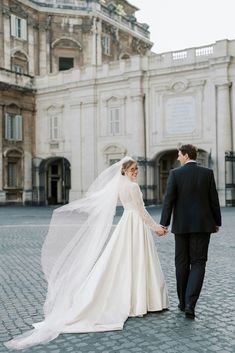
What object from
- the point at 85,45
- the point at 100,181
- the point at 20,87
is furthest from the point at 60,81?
the point at 100,181

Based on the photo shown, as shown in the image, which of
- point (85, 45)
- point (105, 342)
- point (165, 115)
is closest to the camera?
point (105, 342)

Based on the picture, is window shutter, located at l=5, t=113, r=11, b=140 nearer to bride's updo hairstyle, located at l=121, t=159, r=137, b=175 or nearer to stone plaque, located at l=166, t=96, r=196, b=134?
stone plaque, located at l=166, t=96, r=196, b=134

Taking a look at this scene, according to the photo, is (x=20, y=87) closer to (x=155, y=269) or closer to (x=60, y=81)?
(x=60, y=81)

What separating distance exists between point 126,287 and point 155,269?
43 centimetres

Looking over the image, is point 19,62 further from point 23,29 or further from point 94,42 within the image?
point 94,42

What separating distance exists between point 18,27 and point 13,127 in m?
8.47

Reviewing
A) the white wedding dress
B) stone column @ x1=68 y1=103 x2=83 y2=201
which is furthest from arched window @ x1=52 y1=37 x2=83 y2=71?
the white wedding dress

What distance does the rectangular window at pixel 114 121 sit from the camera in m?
33.5

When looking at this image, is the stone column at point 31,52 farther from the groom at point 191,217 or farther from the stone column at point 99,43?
the groom at point 191,217

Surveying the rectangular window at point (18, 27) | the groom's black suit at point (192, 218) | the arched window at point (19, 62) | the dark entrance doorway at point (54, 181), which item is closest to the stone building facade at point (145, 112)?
the dark entrance doorway at point (54, 181)

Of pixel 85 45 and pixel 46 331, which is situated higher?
pixel 85 45

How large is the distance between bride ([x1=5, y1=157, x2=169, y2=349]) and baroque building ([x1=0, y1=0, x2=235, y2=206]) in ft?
77.5

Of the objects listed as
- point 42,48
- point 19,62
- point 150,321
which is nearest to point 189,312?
point 150,321

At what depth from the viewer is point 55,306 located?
573 centimetres
